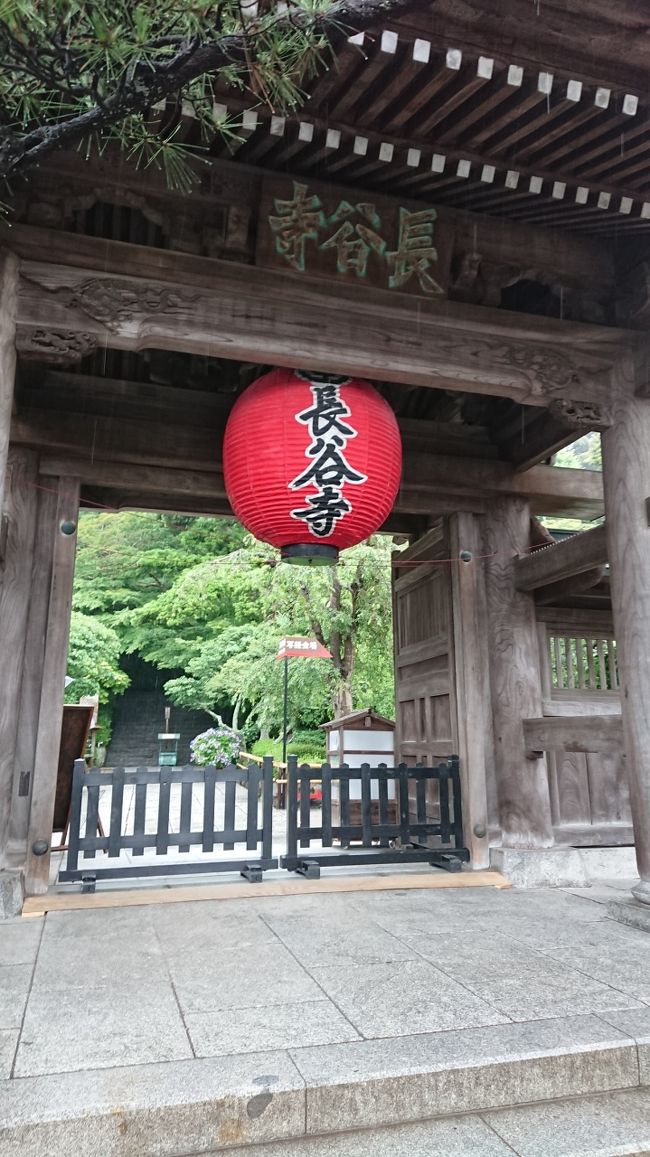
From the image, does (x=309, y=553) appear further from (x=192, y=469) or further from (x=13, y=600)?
(x=13, y=600)

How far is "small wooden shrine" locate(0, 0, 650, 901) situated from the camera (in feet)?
12.3

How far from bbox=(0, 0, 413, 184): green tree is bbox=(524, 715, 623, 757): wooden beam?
14.1 ft

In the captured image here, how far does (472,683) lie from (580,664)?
113 centimetres

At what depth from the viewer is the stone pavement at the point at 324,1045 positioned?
7.09ft

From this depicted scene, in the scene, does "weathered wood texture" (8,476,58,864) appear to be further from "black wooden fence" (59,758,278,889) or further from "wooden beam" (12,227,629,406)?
"wooden beam" (12,227,629,406)

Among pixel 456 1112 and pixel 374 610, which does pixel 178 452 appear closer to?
pixel 456 1112

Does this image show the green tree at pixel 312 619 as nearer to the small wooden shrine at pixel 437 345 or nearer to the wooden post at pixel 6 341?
the small wooden shrine at pixel 437 345

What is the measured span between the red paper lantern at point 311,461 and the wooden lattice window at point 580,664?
8.96ft

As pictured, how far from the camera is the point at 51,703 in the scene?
5.30 m

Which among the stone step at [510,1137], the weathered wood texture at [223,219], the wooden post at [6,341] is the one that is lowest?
the stone step at [510,1137]

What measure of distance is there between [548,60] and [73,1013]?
4.70 m

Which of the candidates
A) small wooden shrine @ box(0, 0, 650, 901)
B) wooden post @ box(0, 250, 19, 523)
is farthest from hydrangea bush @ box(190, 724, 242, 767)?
wooden post @ box(0, 250, 19, 523)

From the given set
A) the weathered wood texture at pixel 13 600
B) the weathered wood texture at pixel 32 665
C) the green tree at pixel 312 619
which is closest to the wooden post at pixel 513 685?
the weathered wood texture at pixel 32 665

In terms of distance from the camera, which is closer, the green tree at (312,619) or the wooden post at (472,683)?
the wooden post at (472,683)
